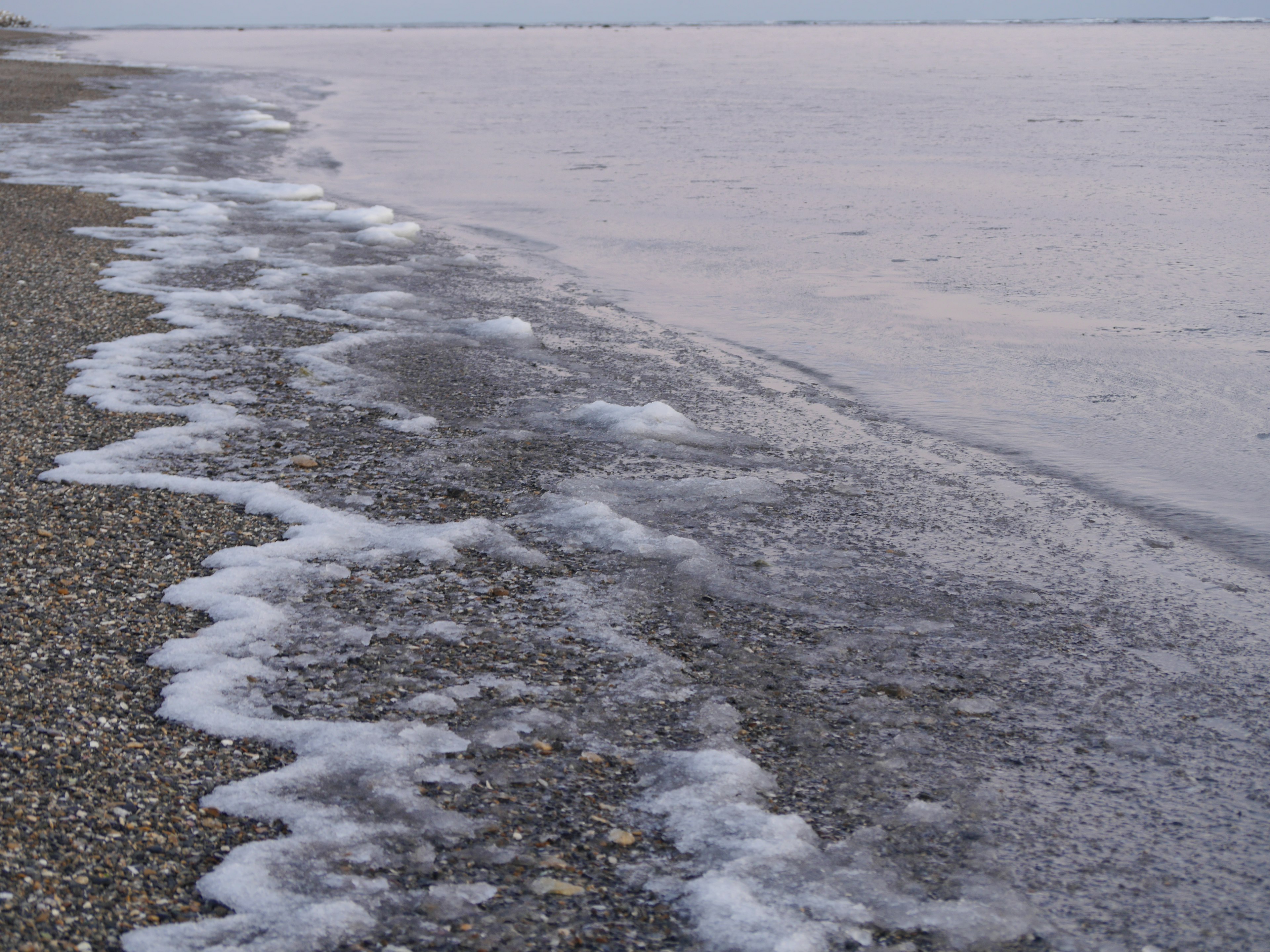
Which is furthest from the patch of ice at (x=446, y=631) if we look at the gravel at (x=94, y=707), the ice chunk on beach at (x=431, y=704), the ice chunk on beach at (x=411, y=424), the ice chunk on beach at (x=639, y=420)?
the ice chunk on beach at (x=639, y=420)

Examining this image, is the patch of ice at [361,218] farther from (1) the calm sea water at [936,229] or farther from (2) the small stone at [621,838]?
(2) the small stone at [621,838]

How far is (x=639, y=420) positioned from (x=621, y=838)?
3.11m

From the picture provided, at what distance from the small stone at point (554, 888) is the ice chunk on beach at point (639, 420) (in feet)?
10.4

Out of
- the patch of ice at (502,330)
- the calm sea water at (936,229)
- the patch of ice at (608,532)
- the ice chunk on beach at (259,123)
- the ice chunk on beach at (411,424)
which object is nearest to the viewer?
the patch of ice at (608,532)

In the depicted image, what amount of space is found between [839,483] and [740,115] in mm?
20369

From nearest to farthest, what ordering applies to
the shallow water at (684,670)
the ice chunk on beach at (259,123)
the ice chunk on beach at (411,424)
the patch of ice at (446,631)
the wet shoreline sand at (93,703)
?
1. the wet shoreline sand at (93,703)
2. the shallow water at (684,670)
3. the patch of ice at (446,631)
4. the ice chunk on beach at (411,424)
5. the ice chunk on beach at (259,123)

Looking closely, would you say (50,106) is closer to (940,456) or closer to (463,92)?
(463,92)

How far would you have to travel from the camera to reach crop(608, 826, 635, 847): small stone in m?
2.55

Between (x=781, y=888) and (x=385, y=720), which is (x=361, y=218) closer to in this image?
(x=385, y=720)

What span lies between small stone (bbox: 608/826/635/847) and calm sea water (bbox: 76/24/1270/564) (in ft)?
10.2

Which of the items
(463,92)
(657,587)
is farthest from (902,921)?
(463,92)

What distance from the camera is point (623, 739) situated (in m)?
2.96

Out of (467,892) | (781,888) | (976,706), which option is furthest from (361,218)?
(781,888)

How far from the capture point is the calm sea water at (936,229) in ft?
19.6
